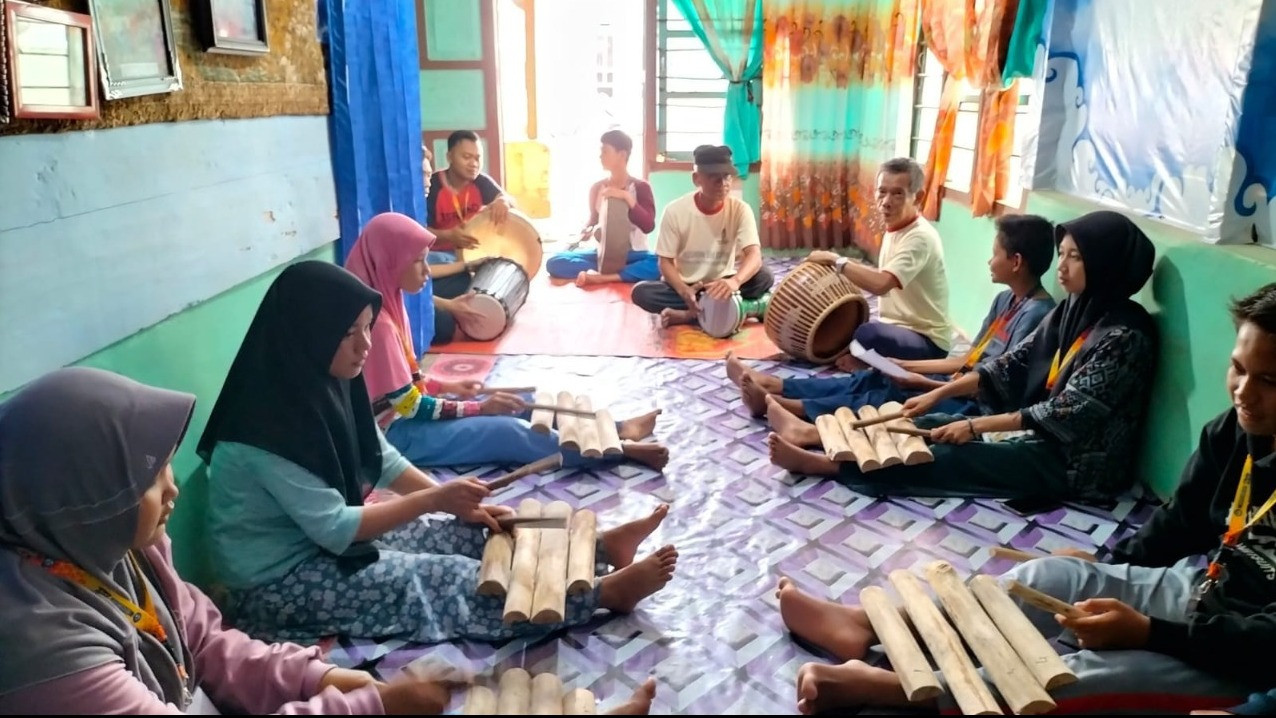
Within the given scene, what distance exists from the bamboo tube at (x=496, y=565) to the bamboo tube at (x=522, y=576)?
13mm

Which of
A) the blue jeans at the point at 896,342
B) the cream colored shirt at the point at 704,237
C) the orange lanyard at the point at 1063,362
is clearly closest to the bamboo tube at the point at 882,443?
the orange lanyard at the point at 1063,362

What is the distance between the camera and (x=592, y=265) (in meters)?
5.40

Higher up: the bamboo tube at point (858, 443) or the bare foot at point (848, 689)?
the bamboo tube at point (858, 443)

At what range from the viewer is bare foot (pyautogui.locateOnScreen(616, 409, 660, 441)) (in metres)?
2.87

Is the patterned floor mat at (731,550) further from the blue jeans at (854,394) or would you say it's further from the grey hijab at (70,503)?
the grey hijab at (70,503)

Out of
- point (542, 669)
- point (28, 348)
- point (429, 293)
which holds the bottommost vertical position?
point (542, 669)

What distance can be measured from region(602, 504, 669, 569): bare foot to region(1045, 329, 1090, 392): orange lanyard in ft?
4.33

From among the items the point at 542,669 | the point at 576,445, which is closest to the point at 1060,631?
the point at 542,669

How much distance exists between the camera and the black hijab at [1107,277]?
7.78ft

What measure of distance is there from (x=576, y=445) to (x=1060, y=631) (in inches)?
55.6

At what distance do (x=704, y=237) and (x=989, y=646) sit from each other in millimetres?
3027

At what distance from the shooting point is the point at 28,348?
4.67 ft

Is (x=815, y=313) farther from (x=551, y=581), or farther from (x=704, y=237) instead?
(x=551, y=581)

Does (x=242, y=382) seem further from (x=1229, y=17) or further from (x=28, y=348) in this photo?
(x=1229, y=17)
